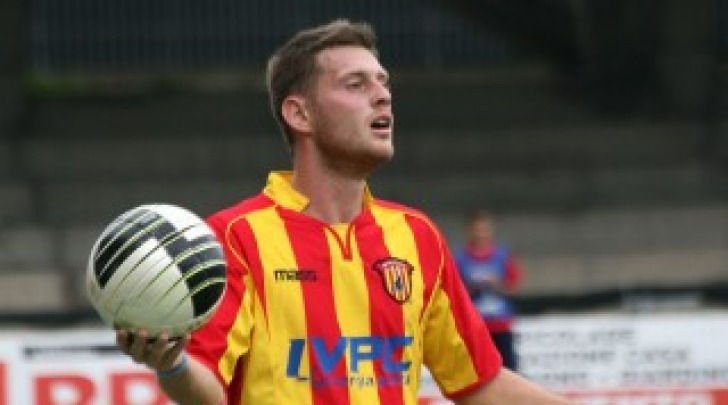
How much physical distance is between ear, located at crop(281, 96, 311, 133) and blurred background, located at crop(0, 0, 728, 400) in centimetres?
1165

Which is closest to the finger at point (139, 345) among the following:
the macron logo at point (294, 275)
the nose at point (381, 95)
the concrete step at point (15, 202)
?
the macron logo at point (294, 275)

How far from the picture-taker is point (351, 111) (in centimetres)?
391

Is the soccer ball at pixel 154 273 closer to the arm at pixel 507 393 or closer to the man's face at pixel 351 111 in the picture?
the man's face at pixel 351 111

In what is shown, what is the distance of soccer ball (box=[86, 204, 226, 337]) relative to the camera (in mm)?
3281

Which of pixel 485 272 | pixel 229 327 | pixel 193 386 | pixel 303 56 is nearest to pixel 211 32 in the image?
pixel 485 272

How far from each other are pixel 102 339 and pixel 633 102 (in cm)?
995

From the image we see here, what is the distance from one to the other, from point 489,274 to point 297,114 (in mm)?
7825

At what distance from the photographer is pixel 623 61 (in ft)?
63.8

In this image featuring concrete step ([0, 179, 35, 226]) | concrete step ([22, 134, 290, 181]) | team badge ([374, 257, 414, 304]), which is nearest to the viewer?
team badge ([374, 257, 414, 304])

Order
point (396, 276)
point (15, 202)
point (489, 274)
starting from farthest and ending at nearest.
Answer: point (15, 202) < point (489, 274) < point (396, 276)

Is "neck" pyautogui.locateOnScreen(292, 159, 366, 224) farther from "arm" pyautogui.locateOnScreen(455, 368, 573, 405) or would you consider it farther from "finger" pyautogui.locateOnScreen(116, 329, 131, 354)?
"finger" pyautogui.locateOnScreen(116, 329, 131, 354)

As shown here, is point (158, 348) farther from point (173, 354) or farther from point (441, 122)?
point (441, 122)

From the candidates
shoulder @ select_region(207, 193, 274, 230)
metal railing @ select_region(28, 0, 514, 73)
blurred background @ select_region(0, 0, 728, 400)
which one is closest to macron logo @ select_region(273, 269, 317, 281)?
shoulder @ select_region(207, 193, 274, 230)

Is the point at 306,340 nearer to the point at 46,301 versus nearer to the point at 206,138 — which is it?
the point at 46,301
